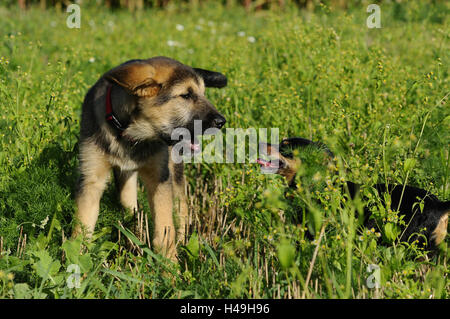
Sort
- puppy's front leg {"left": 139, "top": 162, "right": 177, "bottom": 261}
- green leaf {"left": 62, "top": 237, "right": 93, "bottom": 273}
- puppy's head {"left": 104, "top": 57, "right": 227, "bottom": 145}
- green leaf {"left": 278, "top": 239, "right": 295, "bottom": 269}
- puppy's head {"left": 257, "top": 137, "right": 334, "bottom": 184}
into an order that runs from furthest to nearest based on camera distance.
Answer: puppy's head {"left": 257, "top": 137, "right": 334, "bottom": 184} < puppy's front leg {"left": 139, "top": 162, "right": 177, "bottom": 261} < puppy's head {"left": 104, "top": 57, "right": 227, "bottom": 145} < green leaf {"left": 62, "top": 237, "right": 93, "bottom": 273} < green leaf {"left": 278, "top": 239, "right": 295, "bottom": 269}

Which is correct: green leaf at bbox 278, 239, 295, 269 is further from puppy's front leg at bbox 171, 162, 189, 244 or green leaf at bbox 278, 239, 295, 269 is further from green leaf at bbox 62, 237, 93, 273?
puppy's front leg at bbox 171, 162, 189, 244

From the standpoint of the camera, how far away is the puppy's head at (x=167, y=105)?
3.69 meters

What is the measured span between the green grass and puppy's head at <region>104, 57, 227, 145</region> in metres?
0.49

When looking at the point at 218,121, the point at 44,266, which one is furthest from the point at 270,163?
the point at 44,266

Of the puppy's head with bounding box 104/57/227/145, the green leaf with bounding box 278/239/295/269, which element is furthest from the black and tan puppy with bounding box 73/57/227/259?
the green leaf with bounding box 278/239/295/269

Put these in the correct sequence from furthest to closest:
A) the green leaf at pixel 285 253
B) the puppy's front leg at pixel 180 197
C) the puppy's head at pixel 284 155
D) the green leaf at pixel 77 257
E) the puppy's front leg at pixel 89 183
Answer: the puppy's front leg at pixel 180 197
the puppy's head at pixel 284 155
the puppy's front leg at pixel 89 183
the green leaf at pixel 77 257
the green leaf at pixel 285 253

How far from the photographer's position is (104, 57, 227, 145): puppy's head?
3686 millimetres

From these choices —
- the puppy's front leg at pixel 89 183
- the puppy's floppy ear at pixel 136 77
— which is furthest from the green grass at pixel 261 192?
the puppy's floppy ear at pixel 136 77

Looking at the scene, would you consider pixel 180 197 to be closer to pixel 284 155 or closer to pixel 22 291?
pixel 284 155

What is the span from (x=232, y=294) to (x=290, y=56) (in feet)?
12.5

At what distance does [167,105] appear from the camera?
3.74 metres

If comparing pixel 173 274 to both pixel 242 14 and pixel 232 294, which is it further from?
pixel 242 14

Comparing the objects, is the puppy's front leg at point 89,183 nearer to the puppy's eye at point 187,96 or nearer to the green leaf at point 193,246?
the puppy's eye at point 187,96
